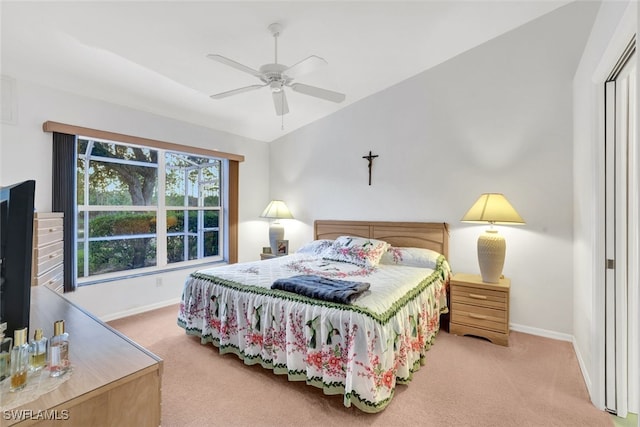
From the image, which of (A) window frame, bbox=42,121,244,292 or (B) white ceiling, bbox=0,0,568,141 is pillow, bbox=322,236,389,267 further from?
(B) white ceiling, bbox=0,0,568,141

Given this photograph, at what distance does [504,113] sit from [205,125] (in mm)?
3612

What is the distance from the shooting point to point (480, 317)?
2887 millimetres

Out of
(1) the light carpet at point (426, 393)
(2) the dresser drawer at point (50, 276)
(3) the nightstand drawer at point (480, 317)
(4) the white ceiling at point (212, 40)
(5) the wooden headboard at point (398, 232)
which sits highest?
(4) the white ceiling at point (212, 40)

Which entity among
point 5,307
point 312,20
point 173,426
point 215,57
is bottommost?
point 173,426

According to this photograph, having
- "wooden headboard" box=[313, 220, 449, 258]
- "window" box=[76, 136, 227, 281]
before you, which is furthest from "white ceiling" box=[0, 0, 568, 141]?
"wooden headboard" box=[313, 220, 449, 258]

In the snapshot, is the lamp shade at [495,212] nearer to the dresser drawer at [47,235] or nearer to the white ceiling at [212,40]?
the white ceiling at [212,40]

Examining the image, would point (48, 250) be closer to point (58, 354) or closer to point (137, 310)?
point (137, 310)

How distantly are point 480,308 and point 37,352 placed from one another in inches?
123

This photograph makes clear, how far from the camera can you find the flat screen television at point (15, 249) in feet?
3.07

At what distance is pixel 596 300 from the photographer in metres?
1.96

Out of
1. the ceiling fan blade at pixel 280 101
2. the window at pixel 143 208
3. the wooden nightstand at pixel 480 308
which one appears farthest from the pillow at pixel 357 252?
the window at pixel 143 208

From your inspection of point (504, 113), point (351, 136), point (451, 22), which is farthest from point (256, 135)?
point (504, 113)

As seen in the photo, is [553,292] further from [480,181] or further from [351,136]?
[351,136]

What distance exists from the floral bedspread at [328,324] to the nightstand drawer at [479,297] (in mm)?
154
